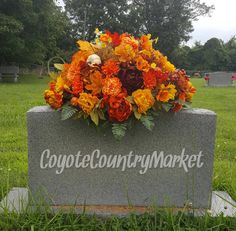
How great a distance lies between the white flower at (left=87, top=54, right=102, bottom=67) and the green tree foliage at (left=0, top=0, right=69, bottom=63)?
70.5 ft

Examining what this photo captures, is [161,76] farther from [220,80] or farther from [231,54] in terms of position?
[231,54]

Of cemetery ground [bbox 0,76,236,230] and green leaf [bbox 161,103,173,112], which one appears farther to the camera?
green leaf [bbox 161,103,173,112]

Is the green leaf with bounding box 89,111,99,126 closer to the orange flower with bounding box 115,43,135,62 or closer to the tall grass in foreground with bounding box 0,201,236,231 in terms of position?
the orange flower with bounding box 115,43,135,62

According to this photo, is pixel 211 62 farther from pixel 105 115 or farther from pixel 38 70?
pixel 105 115

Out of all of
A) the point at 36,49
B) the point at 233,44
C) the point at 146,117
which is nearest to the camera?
the point at 146,117

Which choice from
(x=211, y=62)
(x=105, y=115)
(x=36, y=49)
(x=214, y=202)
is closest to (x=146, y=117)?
(x=105, y=115)

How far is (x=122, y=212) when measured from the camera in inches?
131

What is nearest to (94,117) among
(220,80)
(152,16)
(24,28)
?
(220,80)

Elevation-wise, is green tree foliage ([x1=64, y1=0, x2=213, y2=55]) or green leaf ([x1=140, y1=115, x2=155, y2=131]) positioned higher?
green tree foliage ([x1=64, y1=0, x2=213, y2=55])

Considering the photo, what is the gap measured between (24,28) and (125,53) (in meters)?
25.3

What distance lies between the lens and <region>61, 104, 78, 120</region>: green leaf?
3076 millimetres

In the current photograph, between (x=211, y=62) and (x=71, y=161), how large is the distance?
64689mm

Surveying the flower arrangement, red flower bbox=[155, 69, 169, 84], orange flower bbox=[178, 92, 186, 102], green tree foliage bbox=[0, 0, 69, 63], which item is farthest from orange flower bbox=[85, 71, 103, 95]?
green tree foliage bbox=[0, 0, 69, 63]

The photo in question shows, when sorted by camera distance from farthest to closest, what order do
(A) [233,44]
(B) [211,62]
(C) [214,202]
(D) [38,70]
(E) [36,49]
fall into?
(A) [233,44] → (B) [211,62] → (D) [38,70] → (E) [36,49] → (C) [214,202]
